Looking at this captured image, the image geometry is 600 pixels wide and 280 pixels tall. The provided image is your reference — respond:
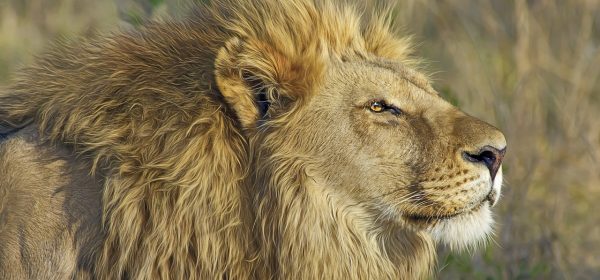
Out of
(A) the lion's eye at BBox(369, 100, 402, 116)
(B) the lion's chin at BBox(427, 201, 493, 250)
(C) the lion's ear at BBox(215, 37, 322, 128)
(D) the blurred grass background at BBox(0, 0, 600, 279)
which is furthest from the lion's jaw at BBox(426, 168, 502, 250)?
(D) the blurred grass background at BBox(0, 0, 600, 279)

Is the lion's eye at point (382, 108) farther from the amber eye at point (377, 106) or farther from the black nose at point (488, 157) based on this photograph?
the black nose at point (488, 157)

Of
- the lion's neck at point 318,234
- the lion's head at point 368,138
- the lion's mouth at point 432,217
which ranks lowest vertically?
the lion's neck at point 318,234

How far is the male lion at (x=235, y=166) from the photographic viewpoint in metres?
3.21

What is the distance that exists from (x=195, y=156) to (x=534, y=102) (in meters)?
3.62

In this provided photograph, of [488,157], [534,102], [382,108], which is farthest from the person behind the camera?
[534,102]

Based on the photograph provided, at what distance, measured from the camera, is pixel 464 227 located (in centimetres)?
331

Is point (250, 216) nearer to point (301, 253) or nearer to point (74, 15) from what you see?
point (301, 253)

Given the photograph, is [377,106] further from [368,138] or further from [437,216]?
[437,216]

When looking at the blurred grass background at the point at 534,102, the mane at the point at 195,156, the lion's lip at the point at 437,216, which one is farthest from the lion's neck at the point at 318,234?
the blurred grass background at the point at 534,102

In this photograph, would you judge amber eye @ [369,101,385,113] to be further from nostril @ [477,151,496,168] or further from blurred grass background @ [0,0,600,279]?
blurred grass background @ [0,0,600,279]

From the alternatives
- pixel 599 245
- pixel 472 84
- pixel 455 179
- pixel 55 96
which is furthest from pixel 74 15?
pixel 455 179

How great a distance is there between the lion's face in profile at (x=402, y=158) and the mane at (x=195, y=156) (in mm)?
82

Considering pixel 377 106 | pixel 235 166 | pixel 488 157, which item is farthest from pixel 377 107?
pixel 235 166

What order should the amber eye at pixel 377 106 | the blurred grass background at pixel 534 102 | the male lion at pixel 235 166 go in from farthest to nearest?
the blurred grass background at pixel 534 102 < the amber eye at pixel 377 106 < the male lion at pixel 235 166
